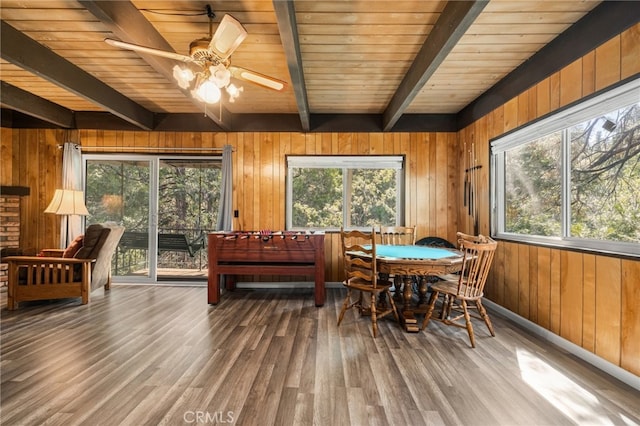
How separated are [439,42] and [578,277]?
2.22m

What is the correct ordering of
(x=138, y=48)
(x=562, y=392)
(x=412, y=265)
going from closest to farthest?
(x=562, y=392)
(x=138, y=48)
(x=412, y=265)

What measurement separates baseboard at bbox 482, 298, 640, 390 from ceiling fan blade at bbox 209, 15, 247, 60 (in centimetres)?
346

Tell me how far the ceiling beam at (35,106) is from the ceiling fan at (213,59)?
2779mm

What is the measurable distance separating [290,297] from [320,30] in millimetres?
3117

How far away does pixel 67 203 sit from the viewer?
3648 mm

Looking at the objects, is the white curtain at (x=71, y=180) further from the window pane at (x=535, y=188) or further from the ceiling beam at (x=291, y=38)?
the window pane at (x=535, y=188)

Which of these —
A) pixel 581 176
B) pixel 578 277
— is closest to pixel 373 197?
pixel 581 176

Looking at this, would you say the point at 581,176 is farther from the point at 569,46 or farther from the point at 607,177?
the point at 569,46

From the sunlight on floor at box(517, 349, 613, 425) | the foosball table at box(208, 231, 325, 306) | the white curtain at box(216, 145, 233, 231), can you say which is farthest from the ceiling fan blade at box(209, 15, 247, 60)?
the sunlight on floor at box(517, 349, 613, 425)

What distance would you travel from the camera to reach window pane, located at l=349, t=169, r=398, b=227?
4277 millimetres

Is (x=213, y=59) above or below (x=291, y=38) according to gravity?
below

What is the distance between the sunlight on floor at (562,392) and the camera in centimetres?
150

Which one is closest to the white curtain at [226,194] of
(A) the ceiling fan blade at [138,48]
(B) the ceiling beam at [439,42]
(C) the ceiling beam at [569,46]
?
(A) the ceiling fan blade at [138,48]

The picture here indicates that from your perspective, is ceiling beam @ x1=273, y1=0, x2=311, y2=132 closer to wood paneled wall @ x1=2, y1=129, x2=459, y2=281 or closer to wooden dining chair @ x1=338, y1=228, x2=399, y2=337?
wood paneled wall @ x1=2, y1=129, x2=459, y2=281
